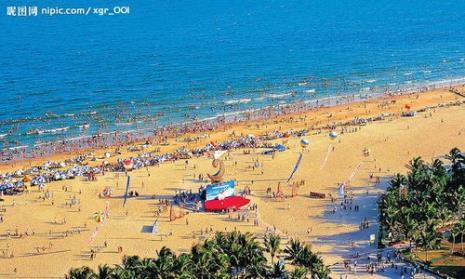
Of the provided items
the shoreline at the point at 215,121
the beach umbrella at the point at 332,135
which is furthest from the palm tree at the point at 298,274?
the shoreline at the point at 215,121

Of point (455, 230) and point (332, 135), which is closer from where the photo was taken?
point (455, 230)

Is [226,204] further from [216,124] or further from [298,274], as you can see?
[216,124]

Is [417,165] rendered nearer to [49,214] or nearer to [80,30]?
[49,214]

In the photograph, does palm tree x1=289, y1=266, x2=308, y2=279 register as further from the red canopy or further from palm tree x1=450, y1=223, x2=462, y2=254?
the red canopy

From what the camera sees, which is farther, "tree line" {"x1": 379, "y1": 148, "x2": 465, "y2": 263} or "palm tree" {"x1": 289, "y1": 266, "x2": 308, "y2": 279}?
"tree line" {"x1": 379, "y1": 148, "x2": 465, "y2": 263}

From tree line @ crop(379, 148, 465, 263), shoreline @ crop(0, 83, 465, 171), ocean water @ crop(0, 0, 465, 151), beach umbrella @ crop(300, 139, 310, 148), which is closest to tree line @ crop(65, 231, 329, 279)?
tree line @ crop(379, 148, 465, 263)

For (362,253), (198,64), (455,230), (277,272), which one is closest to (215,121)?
(198,64)

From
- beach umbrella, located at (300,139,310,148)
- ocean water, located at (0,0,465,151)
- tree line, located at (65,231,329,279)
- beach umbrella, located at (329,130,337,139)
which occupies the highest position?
ocean water, located at (0,0,465,151)
